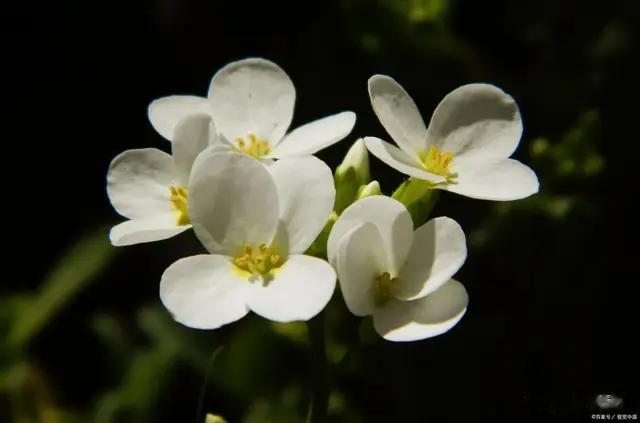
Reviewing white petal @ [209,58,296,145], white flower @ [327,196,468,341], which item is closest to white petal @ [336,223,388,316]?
white flower @ [327,196,468,341]

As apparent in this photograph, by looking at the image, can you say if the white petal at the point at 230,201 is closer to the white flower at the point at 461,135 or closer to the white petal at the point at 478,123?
the white flower at the point at 461,135

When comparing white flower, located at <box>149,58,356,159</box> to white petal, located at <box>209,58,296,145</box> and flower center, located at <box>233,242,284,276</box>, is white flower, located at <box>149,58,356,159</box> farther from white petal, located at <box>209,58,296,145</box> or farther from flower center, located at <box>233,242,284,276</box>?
flower center, located at <box>233,242,284,276</box>

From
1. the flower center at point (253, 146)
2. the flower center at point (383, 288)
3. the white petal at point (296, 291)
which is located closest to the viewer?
the white petal at point (296, 291)

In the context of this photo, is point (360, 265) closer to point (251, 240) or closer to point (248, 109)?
point (251, 240)

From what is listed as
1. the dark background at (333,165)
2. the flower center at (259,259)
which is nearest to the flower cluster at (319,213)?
the flower center at (259,259)

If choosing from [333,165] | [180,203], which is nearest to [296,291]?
[180,203]

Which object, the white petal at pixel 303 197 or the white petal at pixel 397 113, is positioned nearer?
the white petal at pixel 303 197
